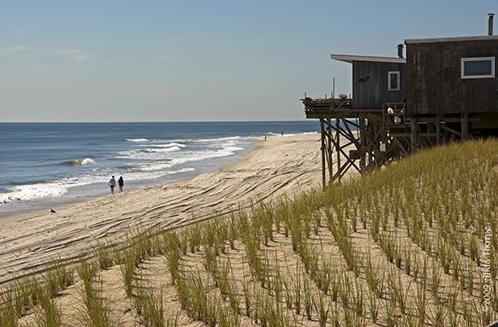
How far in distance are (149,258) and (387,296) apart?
3.87 m

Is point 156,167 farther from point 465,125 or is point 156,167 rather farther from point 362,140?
point 465,125

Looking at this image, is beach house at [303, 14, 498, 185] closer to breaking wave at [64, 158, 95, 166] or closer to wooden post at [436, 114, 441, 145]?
wooden post at [436, 114, 441, 145]

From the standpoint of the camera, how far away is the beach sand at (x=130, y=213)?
19184 millimetres

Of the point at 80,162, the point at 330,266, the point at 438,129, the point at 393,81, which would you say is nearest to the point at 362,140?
the point at 393,81

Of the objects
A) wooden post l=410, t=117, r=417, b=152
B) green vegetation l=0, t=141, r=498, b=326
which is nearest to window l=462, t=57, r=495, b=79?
wooden post l=410, t=117, r=417, b=152

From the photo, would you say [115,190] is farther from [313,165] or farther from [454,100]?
[454,100]

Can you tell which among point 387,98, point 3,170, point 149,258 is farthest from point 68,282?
point 3,170

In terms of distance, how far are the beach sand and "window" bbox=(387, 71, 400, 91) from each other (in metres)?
5.70

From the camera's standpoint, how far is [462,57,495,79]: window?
2422 centimetres

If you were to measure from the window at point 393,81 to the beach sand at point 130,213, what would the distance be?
5.70 m

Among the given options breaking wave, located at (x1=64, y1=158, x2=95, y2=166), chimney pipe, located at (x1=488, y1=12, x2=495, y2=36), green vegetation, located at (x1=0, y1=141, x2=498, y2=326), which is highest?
chimney pipe, located at (x1=488, y1=12, x2=495, y2=36)

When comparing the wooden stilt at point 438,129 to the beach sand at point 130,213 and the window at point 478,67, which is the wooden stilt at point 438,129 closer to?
the window at point 478,67

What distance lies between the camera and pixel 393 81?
1107 inches

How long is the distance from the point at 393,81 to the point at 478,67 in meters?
4.41
